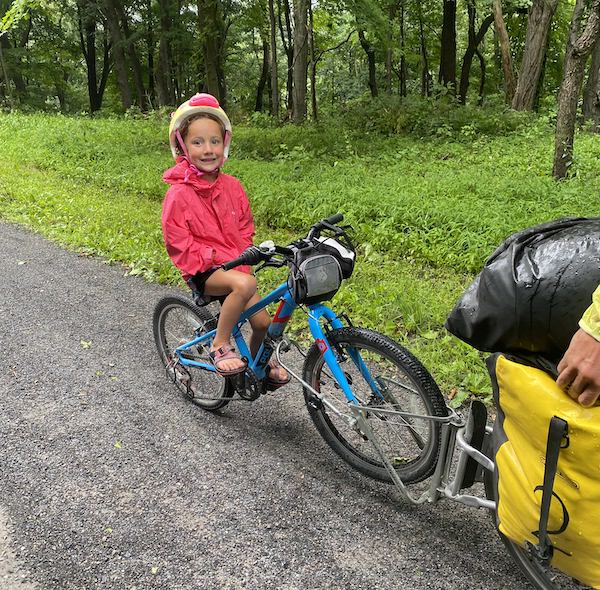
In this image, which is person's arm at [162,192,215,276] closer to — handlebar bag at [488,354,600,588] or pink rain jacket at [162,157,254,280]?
pink rain jacket at [162,157,254,280]

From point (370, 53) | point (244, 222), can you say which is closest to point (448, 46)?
point (370, 53)

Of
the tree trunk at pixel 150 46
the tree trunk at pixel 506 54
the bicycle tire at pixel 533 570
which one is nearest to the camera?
the bicycle tire at pixel 533 570

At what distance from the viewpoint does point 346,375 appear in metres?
2.91

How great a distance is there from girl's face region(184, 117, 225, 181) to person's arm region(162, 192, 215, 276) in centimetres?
25

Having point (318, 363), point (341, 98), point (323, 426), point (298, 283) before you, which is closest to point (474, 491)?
point (323, 426)

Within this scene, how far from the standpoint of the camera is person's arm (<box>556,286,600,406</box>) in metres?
1.53

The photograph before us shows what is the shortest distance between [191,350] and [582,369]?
8.88ft

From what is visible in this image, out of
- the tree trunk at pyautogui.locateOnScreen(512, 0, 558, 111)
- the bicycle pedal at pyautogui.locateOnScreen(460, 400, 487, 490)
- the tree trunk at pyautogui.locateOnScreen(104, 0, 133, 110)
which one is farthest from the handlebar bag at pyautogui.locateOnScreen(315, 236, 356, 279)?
the tree trunk at pyautogui.locateOnScreen(104, 0, 133, 110)

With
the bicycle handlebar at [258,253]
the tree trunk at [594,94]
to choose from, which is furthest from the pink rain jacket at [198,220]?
the tree trunk at [594,94]

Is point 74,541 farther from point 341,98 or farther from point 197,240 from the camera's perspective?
point 341,98

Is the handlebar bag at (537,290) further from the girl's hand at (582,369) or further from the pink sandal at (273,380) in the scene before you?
the pink sandal at (273,380)

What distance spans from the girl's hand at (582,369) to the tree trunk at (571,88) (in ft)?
24.0

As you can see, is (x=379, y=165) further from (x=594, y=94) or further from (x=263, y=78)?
(x=263, y=78)

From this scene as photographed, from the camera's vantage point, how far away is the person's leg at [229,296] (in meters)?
3.14
